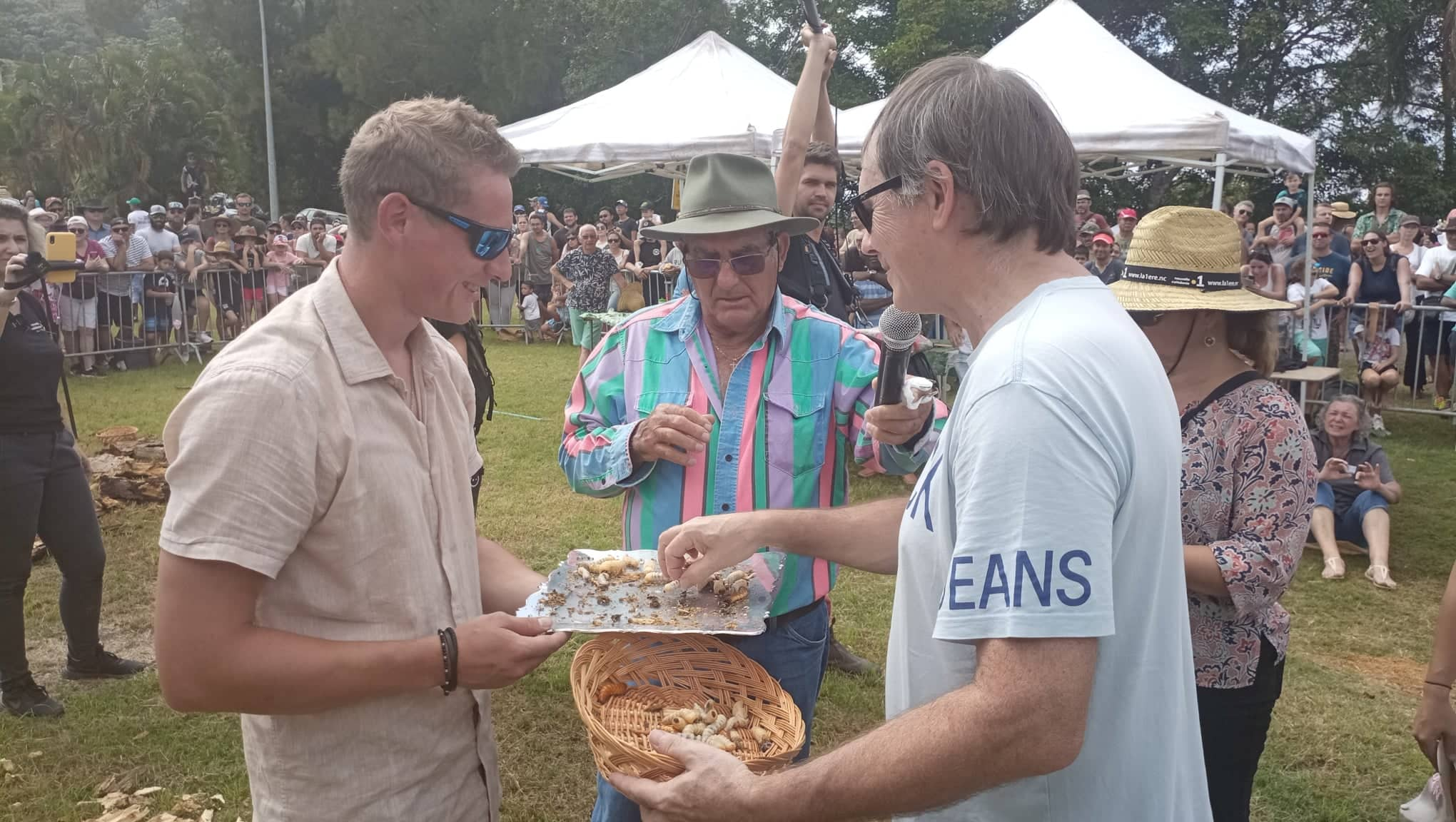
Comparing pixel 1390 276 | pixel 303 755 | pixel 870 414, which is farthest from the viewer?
pixel 1390 276

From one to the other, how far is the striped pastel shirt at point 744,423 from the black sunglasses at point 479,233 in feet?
2.59

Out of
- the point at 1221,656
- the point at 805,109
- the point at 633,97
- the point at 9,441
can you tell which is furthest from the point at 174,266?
the point at 1221,656

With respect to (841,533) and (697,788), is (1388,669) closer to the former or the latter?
(841,533)

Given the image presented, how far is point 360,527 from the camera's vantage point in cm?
183

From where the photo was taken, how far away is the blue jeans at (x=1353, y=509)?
7105 millimetres

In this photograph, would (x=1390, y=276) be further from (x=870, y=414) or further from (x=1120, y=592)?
(x=1120, y=592)

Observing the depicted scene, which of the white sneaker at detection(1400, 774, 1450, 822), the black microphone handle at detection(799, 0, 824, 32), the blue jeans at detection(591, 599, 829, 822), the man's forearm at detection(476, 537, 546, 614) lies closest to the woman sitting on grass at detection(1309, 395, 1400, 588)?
the white sneaker at detection(1400, 774, 1450, 822)

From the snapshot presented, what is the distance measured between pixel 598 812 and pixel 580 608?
763 mm

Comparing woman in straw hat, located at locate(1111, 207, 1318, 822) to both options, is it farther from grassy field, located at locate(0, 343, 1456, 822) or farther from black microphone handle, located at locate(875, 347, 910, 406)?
grassy field, located at locate(0, 343, 1456, 822)

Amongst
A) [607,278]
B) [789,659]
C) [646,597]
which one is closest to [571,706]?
[789,659]

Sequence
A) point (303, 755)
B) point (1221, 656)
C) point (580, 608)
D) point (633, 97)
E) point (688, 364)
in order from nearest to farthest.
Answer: point (303, 755), point (580, 608), point (1221, 656), point (688, 364), point (633, 97)

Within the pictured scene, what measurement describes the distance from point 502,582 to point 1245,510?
1.95 metres

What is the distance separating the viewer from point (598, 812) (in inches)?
103

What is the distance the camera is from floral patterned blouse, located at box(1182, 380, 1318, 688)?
8.43ft
